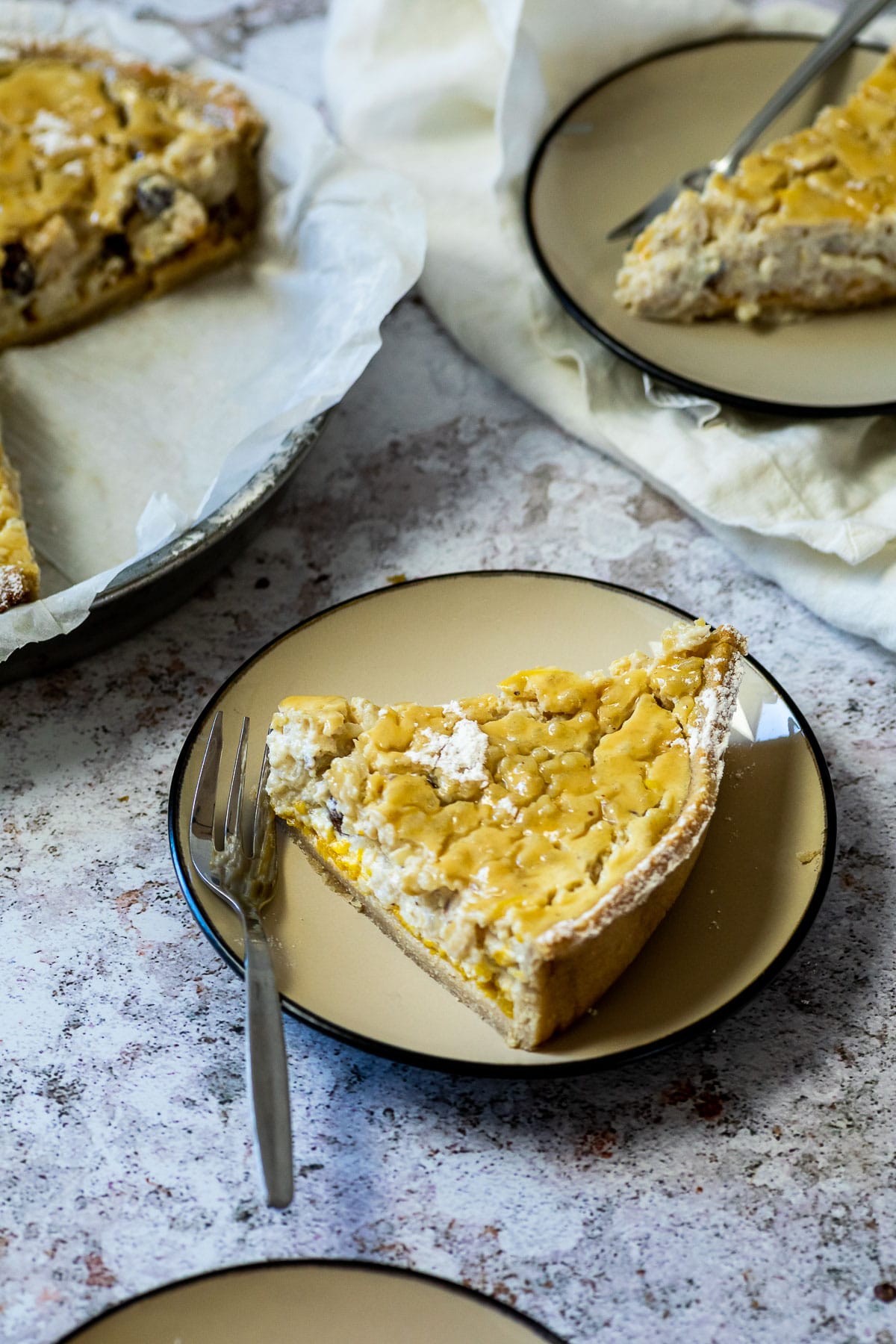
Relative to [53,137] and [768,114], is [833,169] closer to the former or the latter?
[768,114]

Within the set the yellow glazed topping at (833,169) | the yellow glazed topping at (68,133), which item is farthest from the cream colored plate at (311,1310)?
the yellow glazed topping at (68,133)

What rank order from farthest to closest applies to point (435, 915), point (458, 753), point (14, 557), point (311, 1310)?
point (14, 557) → point (458, 753) → point (435, 915) → point (311, 1310)

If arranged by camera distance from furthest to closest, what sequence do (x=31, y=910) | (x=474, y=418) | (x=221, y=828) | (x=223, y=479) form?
(x=474, y=418) → (x=223, y=479) → (x=31, y=910) → (x=221, y=828)

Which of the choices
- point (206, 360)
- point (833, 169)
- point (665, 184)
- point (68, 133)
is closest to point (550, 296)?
point (665, 184)

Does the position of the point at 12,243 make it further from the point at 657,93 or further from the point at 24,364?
the point at 657,93

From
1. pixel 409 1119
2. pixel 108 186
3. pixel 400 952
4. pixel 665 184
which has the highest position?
pixel 665 184

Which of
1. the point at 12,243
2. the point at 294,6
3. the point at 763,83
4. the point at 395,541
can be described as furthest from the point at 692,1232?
the point at 294,6
